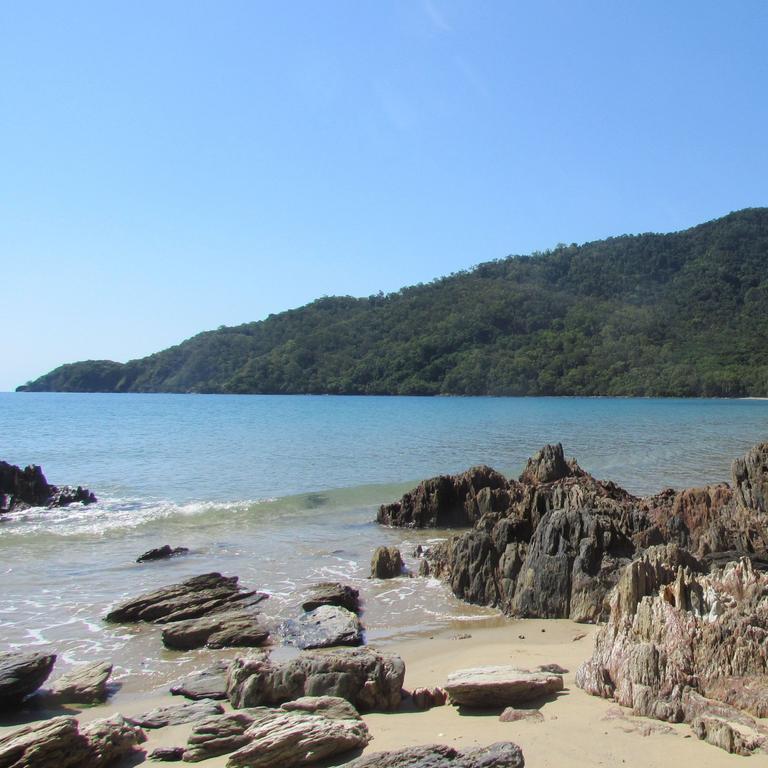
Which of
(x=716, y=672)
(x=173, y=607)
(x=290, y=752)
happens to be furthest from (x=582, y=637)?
(x=173, y=607)

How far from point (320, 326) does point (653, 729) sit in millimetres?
159874

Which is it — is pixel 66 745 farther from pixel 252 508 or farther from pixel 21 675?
pixel 252 508

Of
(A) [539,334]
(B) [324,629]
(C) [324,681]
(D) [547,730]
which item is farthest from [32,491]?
(A) [539,334]

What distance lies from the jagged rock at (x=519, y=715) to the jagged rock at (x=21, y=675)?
14.0 feet

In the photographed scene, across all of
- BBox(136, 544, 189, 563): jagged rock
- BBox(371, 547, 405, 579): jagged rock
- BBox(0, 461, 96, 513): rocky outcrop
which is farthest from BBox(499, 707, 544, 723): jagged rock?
BBox(0, 461, 96, 513): rocky outcrop

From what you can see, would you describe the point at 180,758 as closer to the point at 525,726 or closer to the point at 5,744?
the point at 5,744

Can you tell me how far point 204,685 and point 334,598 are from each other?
129 inches

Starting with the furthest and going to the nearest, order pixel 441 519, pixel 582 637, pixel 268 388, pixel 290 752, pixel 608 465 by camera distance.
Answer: pixel 268 388, pixel 608 465, pixel 441 519, pixel 582 637, pixel 290 752

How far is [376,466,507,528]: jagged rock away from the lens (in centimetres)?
1703

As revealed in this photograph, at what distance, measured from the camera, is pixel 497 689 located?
5668 millimetres

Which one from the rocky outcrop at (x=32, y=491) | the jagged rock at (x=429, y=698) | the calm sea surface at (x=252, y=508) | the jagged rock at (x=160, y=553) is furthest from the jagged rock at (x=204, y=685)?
the rocky outcrop at (x=32, y=491)

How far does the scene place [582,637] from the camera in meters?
8.16

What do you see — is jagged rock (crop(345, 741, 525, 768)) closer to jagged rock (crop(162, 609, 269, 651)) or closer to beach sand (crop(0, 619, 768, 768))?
beach sand (crop(0, 619, 768, 768))

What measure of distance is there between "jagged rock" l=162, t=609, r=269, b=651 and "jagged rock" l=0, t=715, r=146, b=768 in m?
3.09
